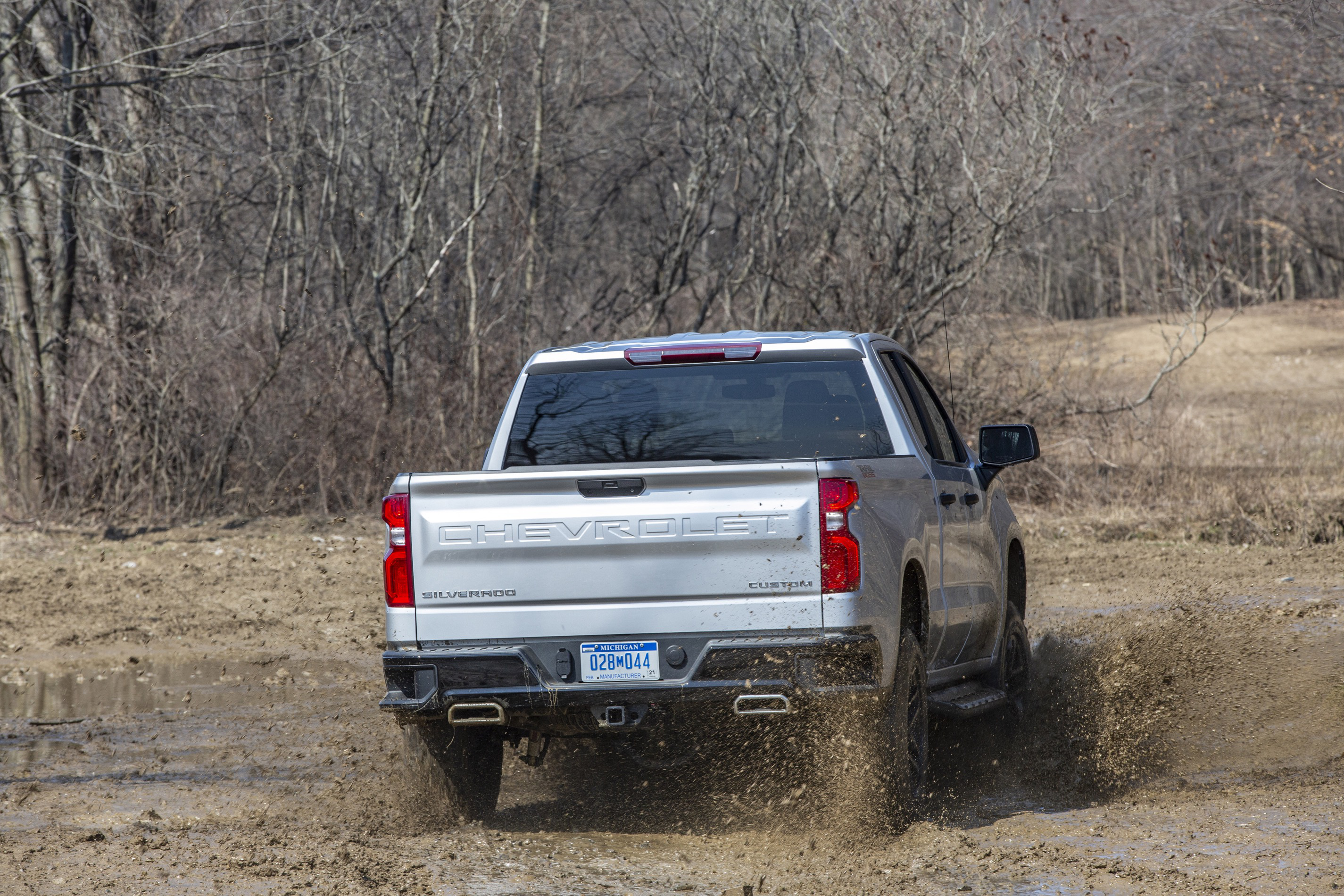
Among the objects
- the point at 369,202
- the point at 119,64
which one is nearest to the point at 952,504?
the point at 119,64

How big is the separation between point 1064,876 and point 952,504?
6.73ft

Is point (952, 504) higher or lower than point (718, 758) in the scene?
higher

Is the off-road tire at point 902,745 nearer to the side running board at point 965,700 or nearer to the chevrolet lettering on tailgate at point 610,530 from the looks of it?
the side running board at point 965,700

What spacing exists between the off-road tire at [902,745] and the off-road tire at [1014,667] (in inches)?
68.6

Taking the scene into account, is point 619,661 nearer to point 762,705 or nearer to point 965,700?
point 762,705

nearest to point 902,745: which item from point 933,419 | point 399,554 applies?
point 399,554

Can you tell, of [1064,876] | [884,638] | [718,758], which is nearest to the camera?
[1064,876]

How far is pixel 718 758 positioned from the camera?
5.80 metres

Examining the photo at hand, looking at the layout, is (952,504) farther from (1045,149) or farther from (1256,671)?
(1045,149)

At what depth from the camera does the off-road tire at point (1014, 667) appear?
738 centimetres

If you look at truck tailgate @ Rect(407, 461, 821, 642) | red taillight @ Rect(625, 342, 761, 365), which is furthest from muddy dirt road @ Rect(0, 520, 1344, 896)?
red taillight @ Rect(625, 342, 761, 365)

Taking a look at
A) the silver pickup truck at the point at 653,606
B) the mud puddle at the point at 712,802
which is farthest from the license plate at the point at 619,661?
the mud puddle at the point at 712,802

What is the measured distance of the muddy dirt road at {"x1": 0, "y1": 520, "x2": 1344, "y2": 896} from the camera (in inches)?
195

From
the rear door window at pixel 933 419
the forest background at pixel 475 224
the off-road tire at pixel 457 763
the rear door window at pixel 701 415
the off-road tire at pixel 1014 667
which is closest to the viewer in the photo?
the off-road tire at pixel 457 763
